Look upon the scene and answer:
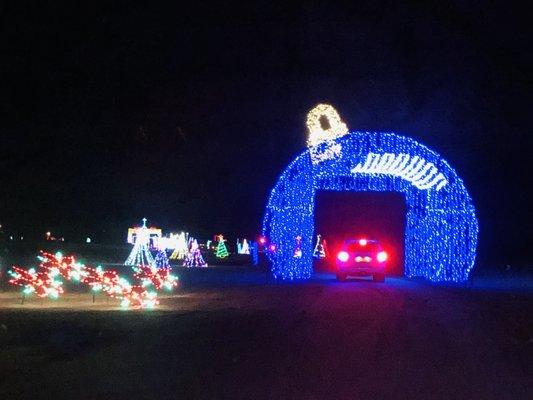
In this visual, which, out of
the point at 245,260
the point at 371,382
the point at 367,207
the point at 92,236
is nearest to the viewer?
the point at 371,382

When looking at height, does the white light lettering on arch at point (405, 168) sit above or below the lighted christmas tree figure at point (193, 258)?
above

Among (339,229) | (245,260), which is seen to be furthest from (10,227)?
(339,229)

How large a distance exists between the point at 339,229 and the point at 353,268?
2565 cm

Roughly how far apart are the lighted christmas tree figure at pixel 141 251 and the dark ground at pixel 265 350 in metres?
25.4

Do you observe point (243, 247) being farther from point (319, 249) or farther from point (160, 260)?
point (160, 260)

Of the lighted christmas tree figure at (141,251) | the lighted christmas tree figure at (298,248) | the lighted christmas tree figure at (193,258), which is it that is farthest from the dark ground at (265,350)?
the lighted christmas tree figure at (193,258)

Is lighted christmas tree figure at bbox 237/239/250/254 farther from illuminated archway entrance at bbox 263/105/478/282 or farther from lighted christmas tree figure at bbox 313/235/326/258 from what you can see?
illuminated archway entrance at bbox 263/105/478/282

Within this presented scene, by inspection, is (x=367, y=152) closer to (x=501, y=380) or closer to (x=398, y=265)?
(x=398, y=265)

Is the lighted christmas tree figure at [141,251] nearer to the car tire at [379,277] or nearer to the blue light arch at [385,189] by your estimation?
the blue light arch at [385,189]

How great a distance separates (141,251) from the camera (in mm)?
50469

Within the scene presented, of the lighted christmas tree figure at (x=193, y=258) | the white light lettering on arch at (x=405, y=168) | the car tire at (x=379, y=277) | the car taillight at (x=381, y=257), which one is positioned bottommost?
the car tire at (x=379, y=277)

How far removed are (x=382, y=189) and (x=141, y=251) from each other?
15.5m

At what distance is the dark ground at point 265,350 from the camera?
10742 millimetres

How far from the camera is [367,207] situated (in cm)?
6038
